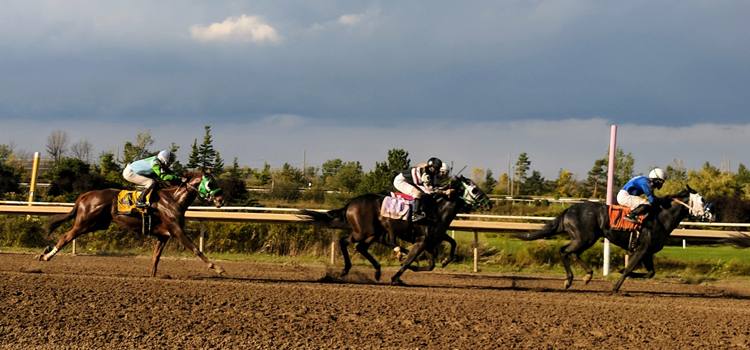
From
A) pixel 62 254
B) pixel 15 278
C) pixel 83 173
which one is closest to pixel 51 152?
pixel 83 173

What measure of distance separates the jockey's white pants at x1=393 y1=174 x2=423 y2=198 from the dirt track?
1.30 meters

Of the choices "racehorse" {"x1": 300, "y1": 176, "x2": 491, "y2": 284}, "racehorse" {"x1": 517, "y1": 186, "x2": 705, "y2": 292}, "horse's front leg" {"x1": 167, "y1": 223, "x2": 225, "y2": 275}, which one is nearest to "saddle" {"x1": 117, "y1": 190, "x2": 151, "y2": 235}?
"horse's front leg" {"x1": 167, "y1": 223, "x2": 225, "y2": 275}

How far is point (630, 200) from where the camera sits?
11562mm

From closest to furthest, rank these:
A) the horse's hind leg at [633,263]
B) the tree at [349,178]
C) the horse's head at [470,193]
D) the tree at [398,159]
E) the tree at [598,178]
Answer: the horse's hind leg at [633,263]
the horse's head at [470,193]
the tree at [398,159]
the tree at [349,178]
the tree at [598,178]

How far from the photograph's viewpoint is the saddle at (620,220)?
11414 millimetres

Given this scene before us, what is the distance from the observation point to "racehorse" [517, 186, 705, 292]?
36.7 ft

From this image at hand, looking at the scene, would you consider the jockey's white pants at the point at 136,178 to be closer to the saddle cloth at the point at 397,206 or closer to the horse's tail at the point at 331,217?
the horse's tail at the point at 331,217

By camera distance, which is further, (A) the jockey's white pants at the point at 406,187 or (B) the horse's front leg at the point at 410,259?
(A) the jockey's white pants at the point at 406,187

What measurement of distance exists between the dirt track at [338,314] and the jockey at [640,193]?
1.16 meters

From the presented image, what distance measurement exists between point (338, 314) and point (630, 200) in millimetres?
5515

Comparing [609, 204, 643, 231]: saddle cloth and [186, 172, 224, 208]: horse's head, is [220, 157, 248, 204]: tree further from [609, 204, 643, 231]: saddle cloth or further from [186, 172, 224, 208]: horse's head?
[609, 204, 643, 231]: saddle cloth

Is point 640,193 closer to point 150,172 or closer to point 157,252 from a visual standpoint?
point 157,252

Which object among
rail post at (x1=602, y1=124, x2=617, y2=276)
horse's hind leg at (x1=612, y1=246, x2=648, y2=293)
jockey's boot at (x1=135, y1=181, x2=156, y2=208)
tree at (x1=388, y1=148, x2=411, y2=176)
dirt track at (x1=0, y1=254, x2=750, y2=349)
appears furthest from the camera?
tree at (x1=388, y1=148, x2=411, y2=176)

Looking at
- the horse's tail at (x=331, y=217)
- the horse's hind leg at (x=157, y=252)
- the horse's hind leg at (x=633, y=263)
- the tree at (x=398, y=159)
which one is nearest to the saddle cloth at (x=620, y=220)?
the horse's hind leg at (x=633, y=263)
